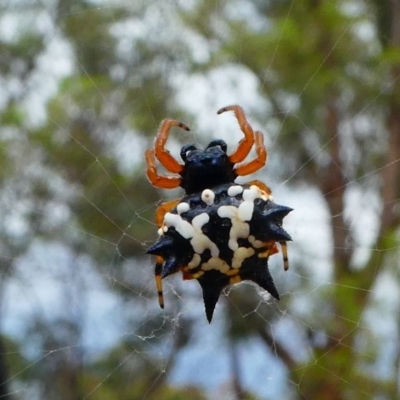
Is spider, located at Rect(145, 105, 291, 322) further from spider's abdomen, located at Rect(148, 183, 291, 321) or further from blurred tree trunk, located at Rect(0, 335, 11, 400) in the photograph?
blurred tree trunk, located at Rect(0, 335, 11, 400)

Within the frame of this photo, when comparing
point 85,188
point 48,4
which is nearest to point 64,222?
point 85,188

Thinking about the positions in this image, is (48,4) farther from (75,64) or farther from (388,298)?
(388,298)

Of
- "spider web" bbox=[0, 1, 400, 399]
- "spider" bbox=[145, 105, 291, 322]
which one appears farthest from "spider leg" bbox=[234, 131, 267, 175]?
"spider web" bbox=[0, 1, 400, 399]

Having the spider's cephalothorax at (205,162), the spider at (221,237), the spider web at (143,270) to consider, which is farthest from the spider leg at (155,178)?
the spider web at (143,270)

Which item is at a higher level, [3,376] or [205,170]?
[205,170]

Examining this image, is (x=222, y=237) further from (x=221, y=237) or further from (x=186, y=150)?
(x=186, y=150)

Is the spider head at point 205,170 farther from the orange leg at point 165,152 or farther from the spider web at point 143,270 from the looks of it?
the spider web at point 143,270

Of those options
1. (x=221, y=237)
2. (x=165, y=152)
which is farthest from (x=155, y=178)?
(x=221, y=237)

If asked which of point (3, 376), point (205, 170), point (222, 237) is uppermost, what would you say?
point (205, 170)
